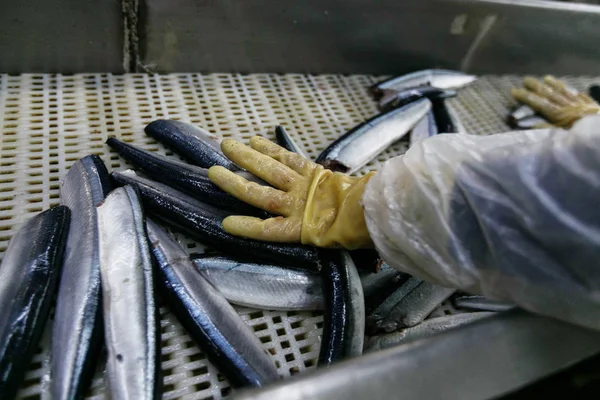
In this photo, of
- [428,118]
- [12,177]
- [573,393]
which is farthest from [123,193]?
[428,118]

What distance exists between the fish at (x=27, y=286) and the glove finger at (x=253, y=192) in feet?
2.39

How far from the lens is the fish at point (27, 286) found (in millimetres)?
1529

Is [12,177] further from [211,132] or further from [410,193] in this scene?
[410,193]

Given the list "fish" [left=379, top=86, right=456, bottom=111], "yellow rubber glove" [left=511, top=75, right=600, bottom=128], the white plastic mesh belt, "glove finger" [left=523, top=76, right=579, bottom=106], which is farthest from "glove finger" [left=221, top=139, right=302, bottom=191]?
"glove finger" [left=523, top=76, right=579, bottom=106]

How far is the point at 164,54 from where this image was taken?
3.06 meters

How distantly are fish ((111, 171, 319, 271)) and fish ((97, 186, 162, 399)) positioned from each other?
0.41ft

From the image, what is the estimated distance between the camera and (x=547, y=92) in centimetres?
377

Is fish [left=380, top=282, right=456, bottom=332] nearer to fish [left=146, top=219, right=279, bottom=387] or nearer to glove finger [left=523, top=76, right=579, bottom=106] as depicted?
fish [left=146, top=219, right=279, bottom=387]

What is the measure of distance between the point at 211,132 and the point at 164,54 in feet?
2.31

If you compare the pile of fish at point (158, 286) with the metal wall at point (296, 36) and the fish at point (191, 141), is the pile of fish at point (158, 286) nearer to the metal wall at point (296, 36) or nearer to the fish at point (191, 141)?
the fish at point (191, 141)

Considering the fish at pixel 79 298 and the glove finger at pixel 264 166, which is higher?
the glove finger at pixel 264 166

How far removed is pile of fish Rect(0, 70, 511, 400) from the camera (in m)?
1.61

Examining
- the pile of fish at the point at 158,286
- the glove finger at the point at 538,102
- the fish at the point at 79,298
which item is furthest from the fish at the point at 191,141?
the glove finger at the point at 538,102

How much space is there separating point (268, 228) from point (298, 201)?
0.19 meters
